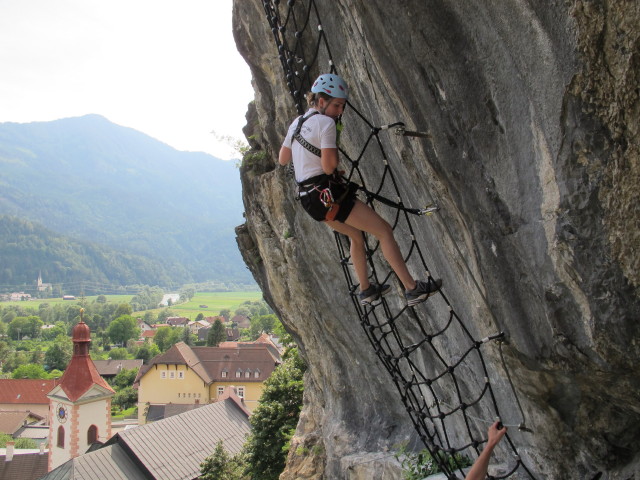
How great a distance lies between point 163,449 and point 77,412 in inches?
385

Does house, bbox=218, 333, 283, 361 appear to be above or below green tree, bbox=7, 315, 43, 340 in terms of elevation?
below

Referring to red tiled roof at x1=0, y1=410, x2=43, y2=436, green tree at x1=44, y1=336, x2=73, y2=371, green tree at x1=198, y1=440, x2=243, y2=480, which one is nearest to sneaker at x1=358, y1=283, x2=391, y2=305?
green tree at x1=198, y1=440, x2=243, y2=480

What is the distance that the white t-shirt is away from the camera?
5.15 meters

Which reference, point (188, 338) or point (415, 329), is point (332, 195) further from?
point (188, 338)

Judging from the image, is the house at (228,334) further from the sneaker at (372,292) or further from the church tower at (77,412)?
the sneaker at (372,292)

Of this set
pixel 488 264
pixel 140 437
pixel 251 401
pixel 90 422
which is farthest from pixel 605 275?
pixel 251 401

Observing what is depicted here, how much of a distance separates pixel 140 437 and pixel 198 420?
241 inches

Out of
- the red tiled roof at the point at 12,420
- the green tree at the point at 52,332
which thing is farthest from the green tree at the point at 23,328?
the red tiled roof at the point at 12,420

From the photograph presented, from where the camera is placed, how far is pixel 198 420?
1597 inches

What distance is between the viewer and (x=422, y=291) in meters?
5.27

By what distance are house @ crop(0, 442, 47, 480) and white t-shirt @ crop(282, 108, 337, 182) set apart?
143ft

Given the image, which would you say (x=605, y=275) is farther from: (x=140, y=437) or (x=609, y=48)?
(x=140, y=437)

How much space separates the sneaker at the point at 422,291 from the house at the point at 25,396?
74985 mm

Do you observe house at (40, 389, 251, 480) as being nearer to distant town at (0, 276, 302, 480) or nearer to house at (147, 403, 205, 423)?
distant town at (0, 276, 302, 480)
